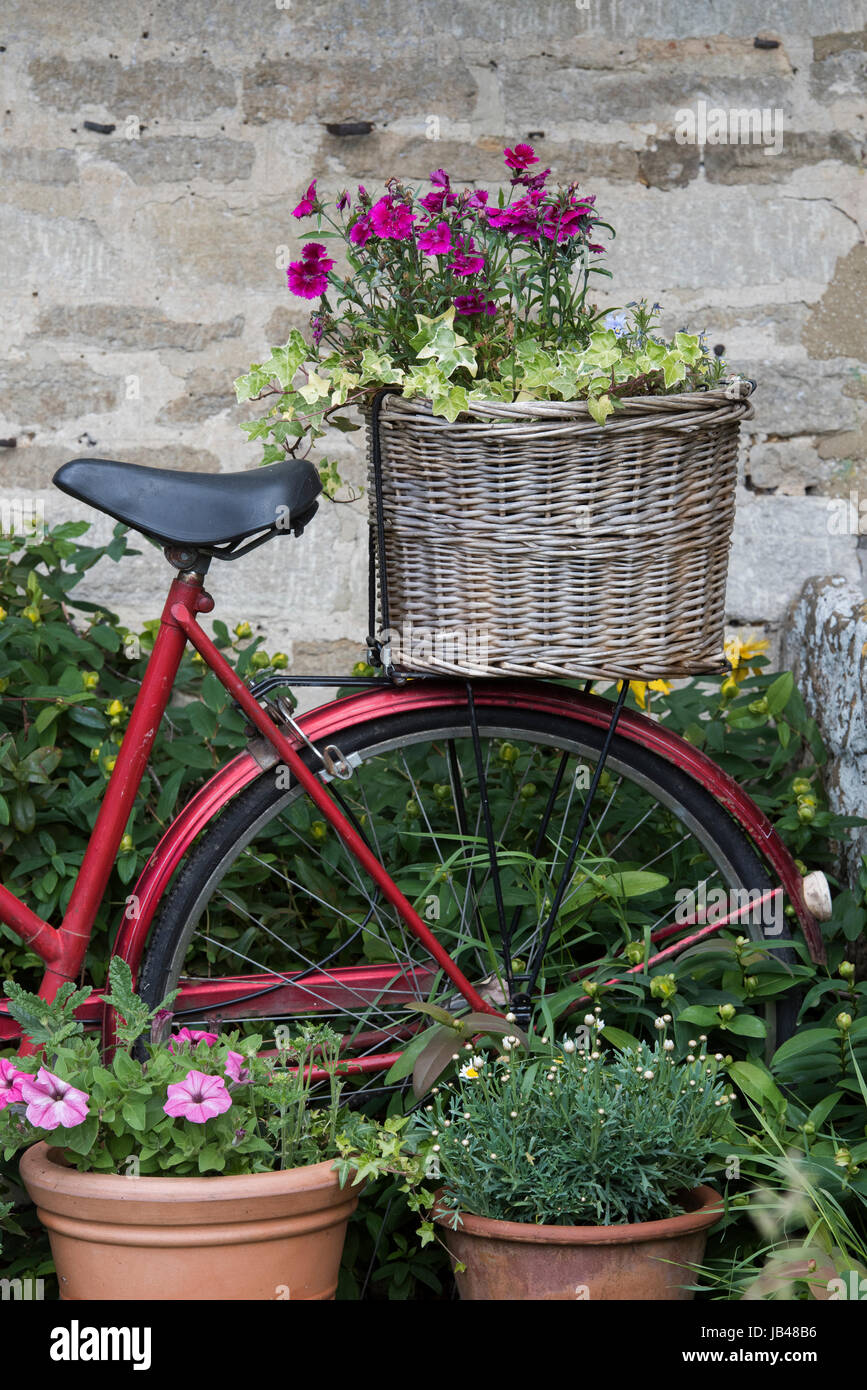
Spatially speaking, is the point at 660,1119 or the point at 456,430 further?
the point at 456,430

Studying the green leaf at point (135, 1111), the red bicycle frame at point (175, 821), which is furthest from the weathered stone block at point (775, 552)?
the green leaf at point (135, 1111)

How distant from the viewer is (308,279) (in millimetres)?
1850

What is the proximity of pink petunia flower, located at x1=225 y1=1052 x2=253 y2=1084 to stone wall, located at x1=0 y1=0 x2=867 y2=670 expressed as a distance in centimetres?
143

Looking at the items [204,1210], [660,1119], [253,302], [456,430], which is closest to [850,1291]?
[660,1119]

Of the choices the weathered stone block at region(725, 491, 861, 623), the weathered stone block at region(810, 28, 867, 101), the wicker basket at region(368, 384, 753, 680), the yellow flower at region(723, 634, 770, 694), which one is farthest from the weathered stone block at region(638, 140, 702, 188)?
the wicker basket at region(368, 384, 753, 680)

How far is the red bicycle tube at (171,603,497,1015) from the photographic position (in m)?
1.93

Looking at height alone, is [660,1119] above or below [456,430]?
below

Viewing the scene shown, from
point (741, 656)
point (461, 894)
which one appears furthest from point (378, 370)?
point (741, 656)

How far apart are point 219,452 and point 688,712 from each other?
1.28 metres

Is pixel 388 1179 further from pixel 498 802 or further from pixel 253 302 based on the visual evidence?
pixel 253 302

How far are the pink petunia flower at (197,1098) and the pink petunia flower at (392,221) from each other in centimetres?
120

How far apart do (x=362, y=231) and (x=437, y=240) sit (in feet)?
0.37

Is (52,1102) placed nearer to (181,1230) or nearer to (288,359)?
(181,1230)

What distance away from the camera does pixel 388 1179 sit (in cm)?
212
